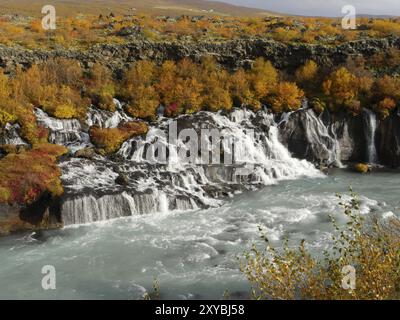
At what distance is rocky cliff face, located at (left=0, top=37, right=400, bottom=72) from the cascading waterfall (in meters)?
9.97

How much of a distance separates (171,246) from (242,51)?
29.6m

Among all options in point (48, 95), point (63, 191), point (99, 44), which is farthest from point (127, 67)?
point (63, 191)

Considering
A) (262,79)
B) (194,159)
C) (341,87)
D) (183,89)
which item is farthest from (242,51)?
(194,159)

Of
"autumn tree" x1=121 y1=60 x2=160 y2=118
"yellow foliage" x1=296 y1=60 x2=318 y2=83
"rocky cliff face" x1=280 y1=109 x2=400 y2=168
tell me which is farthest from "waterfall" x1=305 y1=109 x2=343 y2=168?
"autumn tree" x1=121 y1=60 x2=160 y2=118

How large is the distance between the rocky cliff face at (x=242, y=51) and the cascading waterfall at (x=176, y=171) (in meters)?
9.97

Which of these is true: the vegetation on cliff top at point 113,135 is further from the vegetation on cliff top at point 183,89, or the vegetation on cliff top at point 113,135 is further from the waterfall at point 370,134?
the waterfall at point 370,134

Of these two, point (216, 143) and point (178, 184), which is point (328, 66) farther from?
point (178, 184)

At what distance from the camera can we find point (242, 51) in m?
47.8

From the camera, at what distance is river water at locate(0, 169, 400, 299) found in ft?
63.2

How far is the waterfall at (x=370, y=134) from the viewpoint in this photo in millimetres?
39281

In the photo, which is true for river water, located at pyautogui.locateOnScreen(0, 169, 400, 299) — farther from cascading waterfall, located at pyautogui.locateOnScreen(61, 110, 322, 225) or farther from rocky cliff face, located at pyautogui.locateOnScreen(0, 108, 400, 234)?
rocky cliff face, located at pyautogui.locateOnScreen(0, 108, 400, 234)

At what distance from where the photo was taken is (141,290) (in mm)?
19016

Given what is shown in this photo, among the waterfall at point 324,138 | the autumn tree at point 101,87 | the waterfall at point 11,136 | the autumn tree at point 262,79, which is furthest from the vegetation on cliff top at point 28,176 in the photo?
the waterfall at point 324,138
